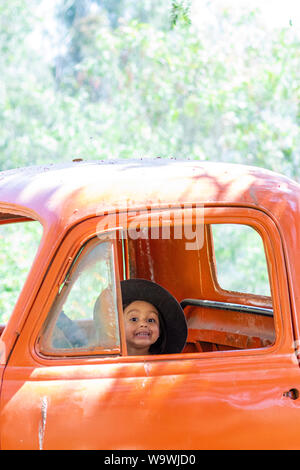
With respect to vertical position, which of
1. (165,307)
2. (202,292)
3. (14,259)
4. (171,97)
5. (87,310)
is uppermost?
(171,97)

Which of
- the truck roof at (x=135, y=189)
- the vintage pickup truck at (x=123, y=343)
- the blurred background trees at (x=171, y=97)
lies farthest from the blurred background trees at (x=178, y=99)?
the vintage pickup truck at (x=123, y=343)

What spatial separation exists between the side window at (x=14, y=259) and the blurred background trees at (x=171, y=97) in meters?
2.27

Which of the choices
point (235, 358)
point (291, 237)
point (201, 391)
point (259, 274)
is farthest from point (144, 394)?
point (259, 274)

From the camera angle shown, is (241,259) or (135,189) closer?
(135,189)

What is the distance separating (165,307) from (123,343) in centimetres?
78

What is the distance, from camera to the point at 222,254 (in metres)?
11.2

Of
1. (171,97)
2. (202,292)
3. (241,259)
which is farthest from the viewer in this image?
(171,97)

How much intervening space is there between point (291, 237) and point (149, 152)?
9.80 m

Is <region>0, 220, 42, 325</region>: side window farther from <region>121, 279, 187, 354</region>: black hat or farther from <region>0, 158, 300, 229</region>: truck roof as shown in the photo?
<region>0, 158, 300, 229</region>: truck roof

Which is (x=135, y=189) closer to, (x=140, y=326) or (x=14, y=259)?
(x=140, y=326)

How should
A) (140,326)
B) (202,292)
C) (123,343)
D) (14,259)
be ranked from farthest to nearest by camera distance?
(14,259) < (202,292) < (140,326) < (123,343)

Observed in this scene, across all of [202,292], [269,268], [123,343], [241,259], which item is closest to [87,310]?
[123,343]

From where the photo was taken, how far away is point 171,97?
12984mm
